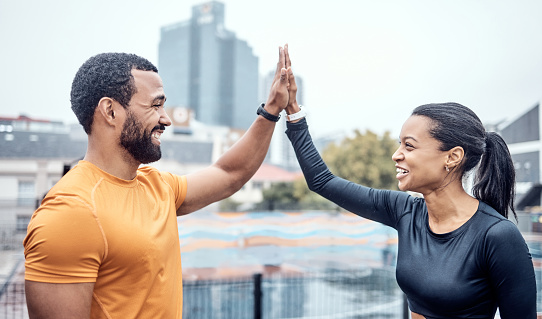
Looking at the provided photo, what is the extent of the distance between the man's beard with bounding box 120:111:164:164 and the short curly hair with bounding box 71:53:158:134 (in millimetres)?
73

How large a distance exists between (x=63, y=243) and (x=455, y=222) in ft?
4.64

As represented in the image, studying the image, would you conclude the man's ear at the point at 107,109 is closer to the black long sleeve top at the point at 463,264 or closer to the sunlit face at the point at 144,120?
the sunlit face at the point at 144,120

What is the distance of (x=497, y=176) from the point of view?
5.41 ft

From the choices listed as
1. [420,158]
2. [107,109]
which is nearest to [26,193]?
[107,109]

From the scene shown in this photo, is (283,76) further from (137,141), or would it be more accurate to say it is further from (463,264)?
(463,264)

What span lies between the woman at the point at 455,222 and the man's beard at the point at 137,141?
3.06 ft

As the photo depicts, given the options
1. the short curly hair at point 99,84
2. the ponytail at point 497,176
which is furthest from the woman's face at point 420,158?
the short curly hair at point 99,84

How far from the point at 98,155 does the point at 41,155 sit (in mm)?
31348

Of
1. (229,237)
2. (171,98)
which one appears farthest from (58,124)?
(171,98)

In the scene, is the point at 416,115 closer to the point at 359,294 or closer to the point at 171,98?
the point at 359,294

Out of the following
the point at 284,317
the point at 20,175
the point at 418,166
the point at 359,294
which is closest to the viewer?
the point at 418,166

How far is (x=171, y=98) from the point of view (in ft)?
340

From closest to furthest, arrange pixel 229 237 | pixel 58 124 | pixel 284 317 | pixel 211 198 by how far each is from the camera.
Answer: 1. pixel 211 198
2. pixel 284 317
3. pixel 229 237
4. pixel 58 124

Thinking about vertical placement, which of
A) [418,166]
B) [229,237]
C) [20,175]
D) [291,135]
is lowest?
[229,237]
